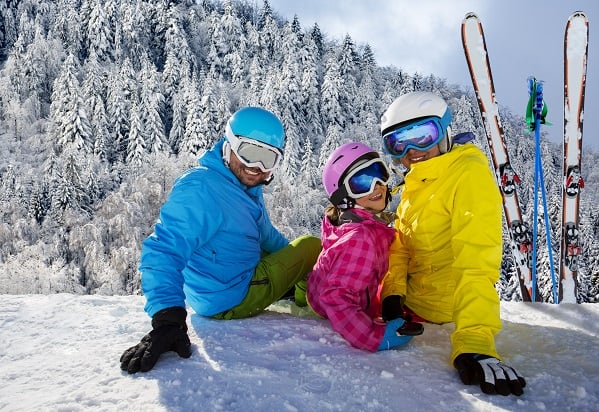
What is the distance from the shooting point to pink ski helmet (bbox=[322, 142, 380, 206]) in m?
2.22

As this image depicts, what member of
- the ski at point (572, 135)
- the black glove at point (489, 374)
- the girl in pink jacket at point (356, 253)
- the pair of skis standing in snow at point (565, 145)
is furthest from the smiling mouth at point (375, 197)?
the ski at point (572, 135)

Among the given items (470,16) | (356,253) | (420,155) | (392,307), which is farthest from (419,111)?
(470,16)

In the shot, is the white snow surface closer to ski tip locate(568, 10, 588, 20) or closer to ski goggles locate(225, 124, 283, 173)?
ski goggles locate(225, 124, 283, 173)

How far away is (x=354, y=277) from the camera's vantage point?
6.60 feet

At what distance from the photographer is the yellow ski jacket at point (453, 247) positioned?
172 cm

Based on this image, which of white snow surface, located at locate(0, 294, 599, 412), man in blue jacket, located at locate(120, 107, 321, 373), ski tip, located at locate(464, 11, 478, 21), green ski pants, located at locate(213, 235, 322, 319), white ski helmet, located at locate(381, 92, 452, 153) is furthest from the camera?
ski tip, located at locate(464, 11, 478, 21)

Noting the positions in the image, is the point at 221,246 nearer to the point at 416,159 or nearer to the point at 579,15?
the point at 416,159

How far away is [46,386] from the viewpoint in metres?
1.58

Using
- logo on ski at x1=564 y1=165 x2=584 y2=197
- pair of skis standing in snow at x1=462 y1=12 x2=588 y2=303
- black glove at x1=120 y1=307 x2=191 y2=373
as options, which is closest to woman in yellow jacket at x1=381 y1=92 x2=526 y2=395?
black glove at x1=120 y1=307 x2=191 y2=373

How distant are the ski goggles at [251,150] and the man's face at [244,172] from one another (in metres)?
0.03

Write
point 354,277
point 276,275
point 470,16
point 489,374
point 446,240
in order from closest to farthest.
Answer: point 489,374
point 354,277
point 446,240
point 276,275
point 470,16

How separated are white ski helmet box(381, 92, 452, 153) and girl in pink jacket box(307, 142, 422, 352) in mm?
210

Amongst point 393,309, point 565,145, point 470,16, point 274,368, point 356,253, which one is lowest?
point 274,368

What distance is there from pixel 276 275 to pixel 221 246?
449 mm
